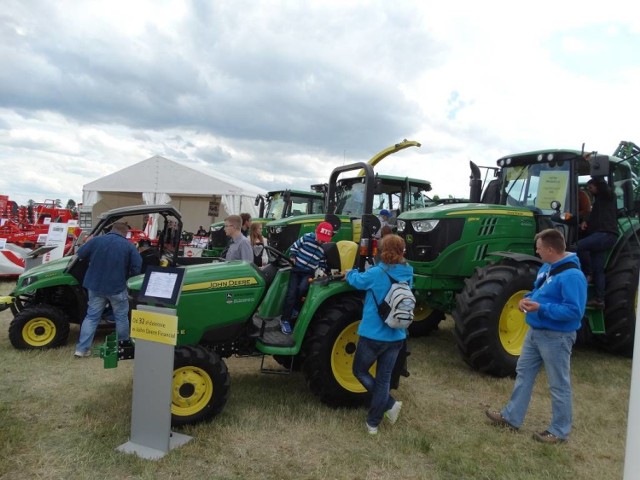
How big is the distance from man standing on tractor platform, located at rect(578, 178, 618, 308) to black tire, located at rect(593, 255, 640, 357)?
0.72ft

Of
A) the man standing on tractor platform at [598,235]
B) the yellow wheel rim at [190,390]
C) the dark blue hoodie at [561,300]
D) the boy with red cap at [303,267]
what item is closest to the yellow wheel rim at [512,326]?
the man standing on tractor platform at [598,235]

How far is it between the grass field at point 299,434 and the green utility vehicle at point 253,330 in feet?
0.77

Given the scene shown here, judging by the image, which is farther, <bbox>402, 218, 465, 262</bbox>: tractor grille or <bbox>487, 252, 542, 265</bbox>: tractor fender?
<bbox>402, 218, 465, 262</bbox>: tractor grille

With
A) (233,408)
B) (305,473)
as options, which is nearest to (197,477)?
(305,473)

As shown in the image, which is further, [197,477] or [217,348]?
[217,348]

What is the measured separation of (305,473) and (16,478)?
178 centimetres

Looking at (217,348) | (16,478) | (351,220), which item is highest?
(351,220)

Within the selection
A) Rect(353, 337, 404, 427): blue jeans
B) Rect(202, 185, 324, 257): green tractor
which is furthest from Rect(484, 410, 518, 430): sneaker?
Rect(202, 185, 324, 257): green tractor

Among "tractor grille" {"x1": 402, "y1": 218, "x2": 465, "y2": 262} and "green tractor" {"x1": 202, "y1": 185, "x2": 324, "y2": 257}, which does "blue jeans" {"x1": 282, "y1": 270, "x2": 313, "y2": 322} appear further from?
"green tractor" {"x1": 202, "y1": 185, "x2": 324, "y2": 257}

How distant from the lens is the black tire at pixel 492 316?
5012mm

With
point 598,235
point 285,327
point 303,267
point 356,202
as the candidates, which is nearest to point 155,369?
point 285,327

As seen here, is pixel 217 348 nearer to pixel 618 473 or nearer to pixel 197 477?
pixel 197 477

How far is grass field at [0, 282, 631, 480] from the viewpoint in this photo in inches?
129

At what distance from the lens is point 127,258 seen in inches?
218
